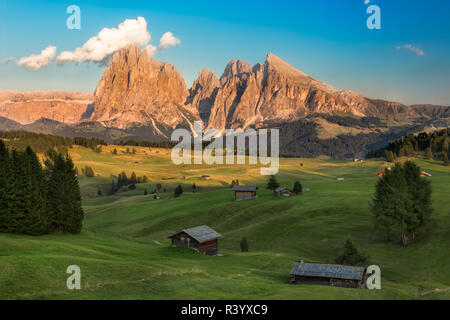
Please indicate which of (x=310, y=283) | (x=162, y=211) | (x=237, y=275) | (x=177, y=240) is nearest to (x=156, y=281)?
(x=237, y=275)

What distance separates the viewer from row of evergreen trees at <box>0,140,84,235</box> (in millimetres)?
52781

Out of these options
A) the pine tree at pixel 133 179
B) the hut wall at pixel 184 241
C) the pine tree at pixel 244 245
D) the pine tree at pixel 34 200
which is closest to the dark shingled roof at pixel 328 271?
the pine tree at pixel 244 245

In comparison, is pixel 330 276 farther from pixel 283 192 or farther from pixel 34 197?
pixel 283 192

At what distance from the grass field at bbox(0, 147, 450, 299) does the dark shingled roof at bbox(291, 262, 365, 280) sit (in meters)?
2.79

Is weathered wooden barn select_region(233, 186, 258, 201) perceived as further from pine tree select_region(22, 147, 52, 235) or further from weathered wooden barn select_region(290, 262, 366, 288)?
weathered wooden barn select_region(290, 262, 366, 288)

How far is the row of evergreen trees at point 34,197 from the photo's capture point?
52.8m

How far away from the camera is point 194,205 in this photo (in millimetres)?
107438

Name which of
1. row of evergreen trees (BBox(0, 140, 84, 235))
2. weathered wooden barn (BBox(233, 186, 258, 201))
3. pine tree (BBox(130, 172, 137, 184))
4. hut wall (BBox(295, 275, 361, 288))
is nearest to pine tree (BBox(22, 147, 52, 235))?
row of evergreen trees (BBox(0, 140, 84, 235))

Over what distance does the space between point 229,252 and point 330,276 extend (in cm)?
2636

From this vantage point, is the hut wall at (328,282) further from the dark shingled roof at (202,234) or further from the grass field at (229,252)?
the dark shingled roof at (202,234)

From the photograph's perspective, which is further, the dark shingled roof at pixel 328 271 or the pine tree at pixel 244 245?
the pine tree at pixel 244 245

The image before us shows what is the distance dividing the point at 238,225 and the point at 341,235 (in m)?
25.1
